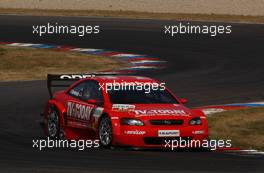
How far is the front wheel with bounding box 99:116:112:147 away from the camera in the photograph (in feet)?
53.0

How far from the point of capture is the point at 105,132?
641 inches

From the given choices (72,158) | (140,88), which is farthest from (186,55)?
(72,158)

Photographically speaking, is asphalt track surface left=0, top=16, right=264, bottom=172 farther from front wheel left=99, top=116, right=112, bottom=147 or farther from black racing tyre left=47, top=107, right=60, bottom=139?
front wheel left=99, top=116, right=112, bottom=147

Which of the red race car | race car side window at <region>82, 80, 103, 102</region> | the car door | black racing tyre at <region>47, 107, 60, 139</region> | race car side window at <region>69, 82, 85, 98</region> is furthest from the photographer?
black racing tyre at <region>47, 107, 60, 139</region>

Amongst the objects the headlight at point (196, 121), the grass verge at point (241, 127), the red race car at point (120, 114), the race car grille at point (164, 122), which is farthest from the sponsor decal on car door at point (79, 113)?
the grass verge at point (241, 127)

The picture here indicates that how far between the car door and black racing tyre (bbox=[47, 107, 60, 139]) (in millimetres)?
283

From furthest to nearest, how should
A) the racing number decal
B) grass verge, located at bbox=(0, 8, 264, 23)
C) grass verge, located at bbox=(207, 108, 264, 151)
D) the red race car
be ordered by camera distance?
grass verge, located at bbox=(0, 8, 264, 23) < grass verge, located at bbox=(207, 108, 264, 151) < the racing number decal < the red race car

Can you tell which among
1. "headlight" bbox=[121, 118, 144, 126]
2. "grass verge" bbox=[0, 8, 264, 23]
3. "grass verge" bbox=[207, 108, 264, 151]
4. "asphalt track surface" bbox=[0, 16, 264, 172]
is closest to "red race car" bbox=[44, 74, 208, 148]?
"headlight" bbox=[121, 118, 144, 126]

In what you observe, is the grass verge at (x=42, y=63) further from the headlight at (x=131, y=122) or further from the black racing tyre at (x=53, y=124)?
the headlight at (x=131, y=122)

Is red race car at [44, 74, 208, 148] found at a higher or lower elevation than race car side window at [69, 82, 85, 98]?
lower

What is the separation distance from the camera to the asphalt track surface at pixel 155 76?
1405cm

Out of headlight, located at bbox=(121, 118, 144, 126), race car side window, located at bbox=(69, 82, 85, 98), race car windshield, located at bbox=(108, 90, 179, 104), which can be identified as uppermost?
race car side window, located at bbox=(69, 82, 85, 98)

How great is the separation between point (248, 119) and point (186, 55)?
13.3 meters

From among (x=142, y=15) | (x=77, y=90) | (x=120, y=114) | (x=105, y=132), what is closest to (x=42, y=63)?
(x=77, y=90)
